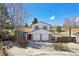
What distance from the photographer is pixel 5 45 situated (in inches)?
78.3

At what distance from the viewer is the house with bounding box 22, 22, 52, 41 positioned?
1988 mm

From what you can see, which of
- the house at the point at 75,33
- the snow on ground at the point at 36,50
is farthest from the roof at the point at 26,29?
the house at the point at 75,33

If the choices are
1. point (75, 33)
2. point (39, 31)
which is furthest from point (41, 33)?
point (75, 33)

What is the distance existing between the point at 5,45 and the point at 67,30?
541 mm

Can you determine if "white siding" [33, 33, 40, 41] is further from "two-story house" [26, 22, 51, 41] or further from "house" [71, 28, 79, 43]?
"house" [71, 28, 79, 43]

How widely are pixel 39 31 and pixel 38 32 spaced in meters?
0.01

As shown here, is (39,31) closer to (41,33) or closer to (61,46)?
(41,33)

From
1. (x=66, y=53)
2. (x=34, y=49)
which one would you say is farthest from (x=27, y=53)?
(x=66, y=53)

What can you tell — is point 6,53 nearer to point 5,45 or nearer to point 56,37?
point 5,45

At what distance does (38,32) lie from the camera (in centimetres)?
200

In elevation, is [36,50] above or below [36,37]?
below

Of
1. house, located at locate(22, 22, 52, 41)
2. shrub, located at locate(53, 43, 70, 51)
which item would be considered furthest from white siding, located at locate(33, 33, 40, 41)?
shrub, located at locate(53, 43, 70, 51)

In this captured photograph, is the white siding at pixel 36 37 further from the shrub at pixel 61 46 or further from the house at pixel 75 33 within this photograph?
the house at pixel 75 33

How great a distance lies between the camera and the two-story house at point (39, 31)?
199cm
